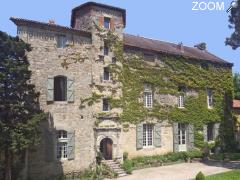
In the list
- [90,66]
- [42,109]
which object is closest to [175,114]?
[90,66]

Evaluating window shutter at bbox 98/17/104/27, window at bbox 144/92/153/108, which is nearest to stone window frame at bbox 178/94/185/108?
window at bbox 144/92/153/108

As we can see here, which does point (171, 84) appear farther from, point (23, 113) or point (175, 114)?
point (23, 113)

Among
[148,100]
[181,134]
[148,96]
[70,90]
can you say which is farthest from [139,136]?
[70,90]

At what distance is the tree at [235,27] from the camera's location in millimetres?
29984

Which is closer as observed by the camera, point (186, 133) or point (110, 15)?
point (110, 15)

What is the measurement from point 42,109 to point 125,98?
701cm

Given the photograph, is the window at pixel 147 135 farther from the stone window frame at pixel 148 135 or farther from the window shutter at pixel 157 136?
the window shutter at pixel 157 136

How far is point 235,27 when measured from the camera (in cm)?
3055

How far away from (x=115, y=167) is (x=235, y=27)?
15904 millimetres

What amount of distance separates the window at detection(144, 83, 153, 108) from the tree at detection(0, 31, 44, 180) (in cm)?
1099

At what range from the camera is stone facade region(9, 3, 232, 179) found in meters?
23.1

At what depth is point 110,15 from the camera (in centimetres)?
2692

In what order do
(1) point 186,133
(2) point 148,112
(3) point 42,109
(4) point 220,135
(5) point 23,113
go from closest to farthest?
(5) point 23,113 < (3) point 42,109 < (2) point 148,112 < (1) point 186,133 < (4) point 220,135

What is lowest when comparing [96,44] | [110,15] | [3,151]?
[3,151]
